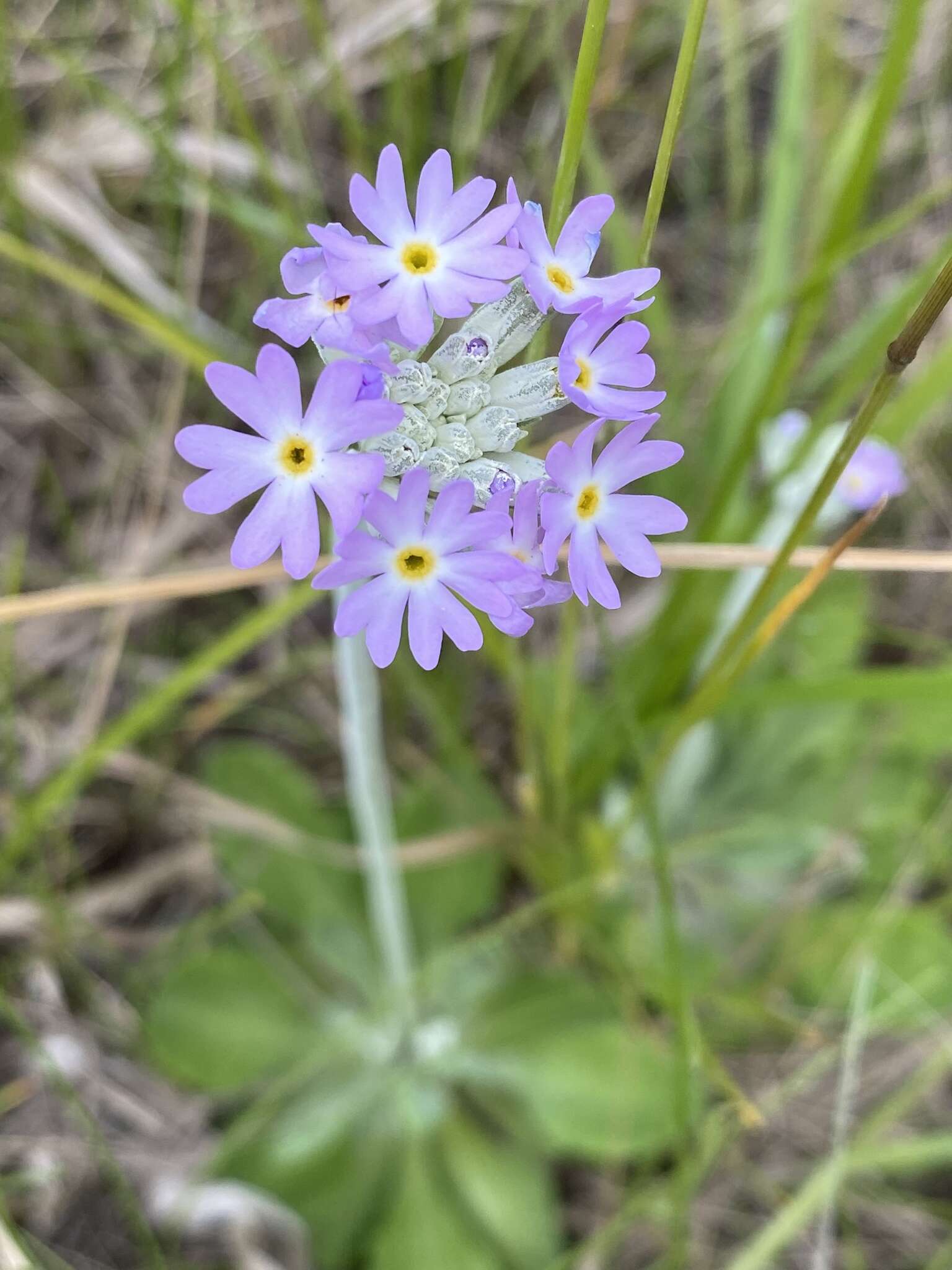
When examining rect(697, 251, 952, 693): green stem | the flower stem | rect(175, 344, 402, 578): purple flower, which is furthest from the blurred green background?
rect(175, 344, 402, 578): purple flower

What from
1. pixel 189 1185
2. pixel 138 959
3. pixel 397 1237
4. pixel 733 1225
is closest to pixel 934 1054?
pixel 733 1225

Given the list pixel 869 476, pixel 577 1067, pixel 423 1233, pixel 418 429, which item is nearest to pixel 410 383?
pixel 418 429

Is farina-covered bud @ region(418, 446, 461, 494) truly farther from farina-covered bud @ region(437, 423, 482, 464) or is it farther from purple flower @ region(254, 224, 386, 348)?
purple flower @ region(254, 224, 386, 348)

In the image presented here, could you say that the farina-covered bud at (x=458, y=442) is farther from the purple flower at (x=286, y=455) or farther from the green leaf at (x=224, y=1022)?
the green leaf at (x=224, y=1022)

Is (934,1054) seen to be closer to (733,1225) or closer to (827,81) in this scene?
(733,1225)

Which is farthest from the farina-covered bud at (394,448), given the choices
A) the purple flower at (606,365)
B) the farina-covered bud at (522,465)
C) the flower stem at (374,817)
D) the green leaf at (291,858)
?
the green leaf at (291,858)

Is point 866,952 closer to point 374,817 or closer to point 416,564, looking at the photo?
point 374,817
